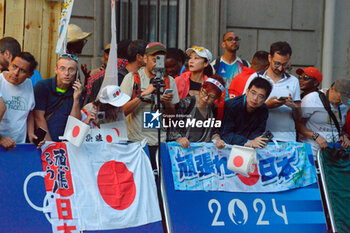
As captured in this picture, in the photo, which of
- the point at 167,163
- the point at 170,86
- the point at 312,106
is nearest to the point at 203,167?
the point at 167,163

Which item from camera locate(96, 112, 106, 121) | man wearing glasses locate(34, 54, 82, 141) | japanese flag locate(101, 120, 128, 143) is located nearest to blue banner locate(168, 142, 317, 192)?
japanese flag locate(101, 120, 128, 143)

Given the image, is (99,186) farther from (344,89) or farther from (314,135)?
(344,89)

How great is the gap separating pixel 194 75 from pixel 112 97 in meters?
1.71

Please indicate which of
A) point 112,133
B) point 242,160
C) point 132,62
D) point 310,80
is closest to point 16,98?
point 112,133

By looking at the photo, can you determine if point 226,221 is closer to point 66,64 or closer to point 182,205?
point 182,205

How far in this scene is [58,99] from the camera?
7316 mm

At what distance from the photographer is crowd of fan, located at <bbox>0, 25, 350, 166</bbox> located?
7.03 meters

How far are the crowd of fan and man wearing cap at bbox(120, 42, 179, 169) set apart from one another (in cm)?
1

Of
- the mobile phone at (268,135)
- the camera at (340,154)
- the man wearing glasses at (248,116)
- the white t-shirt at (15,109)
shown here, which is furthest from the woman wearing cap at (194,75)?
the white t-shirt at (15,109)

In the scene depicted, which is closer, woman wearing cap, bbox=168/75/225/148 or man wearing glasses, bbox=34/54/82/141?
man wearing glasses, bbox=34/54/82/141

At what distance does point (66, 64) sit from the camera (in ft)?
24.1

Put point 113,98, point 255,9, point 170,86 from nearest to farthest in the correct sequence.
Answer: point 113,98, point 170,86, point 255,9

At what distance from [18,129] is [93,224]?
1225 mm

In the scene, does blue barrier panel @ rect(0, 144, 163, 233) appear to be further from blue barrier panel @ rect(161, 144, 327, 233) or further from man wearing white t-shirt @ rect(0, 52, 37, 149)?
blue barrier panel @ rect(161, 144, 327, 233)
